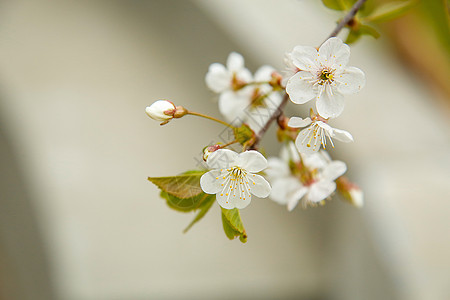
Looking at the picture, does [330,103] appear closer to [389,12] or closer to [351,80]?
[351,80]

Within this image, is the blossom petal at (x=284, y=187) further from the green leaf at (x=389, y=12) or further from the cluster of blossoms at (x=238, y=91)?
the green leaf at (x=389, y=12)

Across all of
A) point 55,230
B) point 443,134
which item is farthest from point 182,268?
point 443,134

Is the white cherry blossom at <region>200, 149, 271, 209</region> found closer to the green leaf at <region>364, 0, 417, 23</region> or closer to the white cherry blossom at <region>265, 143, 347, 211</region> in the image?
the white cherry blossom at <region>265, 143, 347, 211</region>

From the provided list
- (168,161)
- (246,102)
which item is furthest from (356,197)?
(168,161)

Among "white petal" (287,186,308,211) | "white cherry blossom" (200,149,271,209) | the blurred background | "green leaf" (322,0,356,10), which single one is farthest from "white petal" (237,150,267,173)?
the blurred background

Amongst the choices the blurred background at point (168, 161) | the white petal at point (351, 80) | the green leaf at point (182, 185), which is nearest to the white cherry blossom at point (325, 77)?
the white petal at point (351, 80)

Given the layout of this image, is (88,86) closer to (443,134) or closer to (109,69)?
(109,69)
